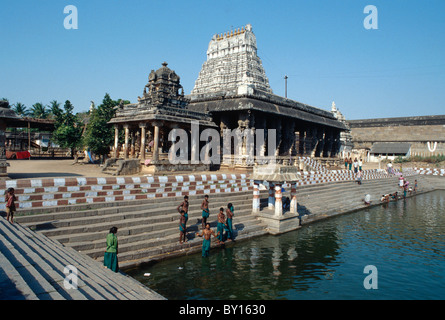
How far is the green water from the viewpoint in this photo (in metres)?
7.77

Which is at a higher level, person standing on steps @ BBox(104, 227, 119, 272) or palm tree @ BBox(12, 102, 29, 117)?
palm tree @ BBox(12, 102, 29, 117)

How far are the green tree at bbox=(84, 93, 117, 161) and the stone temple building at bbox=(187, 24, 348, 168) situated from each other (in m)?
7.79

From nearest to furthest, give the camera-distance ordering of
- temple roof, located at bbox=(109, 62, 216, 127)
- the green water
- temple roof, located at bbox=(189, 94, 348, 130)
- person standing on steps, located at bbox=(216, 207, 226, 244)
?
1. the green water
2. person standing on steps, located at bbox=(216, 207, 226, 244)
3. temple roof, located at bbox=(109, 62, 216, 127)
4. temple roof, located at bbox=(189, 94, 348, 130)

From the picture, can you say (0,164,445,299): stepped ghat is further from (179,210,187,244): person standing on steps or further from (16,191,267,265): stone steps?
(179,210,187,244): person standing on steps

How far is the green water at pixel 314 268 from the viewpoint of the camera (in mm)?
7770

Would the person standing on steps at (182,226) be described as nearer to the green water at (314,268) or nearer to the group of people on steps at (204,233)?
the group of people on steps at (204,233)

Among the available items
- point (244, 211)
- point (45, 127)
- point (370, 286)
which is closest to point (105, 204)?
point (244, 211)

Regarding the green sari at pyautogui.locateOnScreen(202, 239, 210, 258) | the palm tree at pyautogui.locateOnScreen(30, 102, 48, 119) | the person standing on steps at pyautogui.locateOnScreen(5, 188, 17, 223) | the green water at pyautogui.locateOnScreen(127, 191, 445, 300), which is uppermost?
the palm tree at pyautogui.locateOnScreen(30, 102, 48, 119)

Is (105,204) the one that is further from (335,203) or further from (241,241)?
(335,203)

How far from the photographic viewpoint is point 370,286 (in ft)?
27.2

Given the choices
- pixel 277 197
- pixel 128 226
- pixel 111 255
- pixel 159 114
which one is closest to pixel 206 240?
pixel 128 226

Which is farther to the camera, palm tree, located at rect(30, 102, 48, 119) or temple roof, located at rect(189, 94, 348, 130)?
palm tree, located at rect(30, 102, 48, 119)

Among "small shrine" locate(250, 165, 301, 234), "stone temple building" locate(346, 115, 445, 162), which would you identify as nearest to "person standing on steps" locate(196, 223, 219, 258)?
"small shrine" locate(250, 165, 301, 234)

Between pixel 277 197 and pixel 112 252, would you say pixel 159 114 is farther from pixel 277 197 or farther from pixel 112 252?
pixel 112 252
